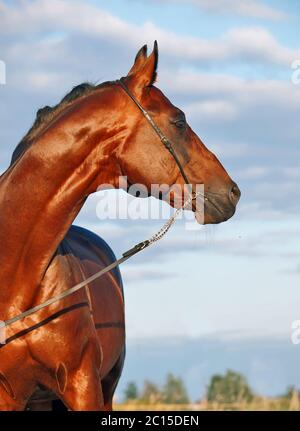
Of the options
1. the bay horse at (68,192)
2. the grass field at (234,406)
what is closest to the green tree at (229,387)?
the grass field at (234,406)

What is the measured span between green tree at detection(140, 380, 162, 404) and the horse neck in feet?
23.4

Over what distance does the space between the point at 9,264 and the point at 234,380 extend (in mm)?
14654

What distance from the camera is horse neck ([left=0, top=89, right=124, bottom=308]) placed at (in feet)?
22.2

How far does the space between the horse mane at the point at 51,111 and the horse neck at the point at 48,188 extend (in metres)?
0.25

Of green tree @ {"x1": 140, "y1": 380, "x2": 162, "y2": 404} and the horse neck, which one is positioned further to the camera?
green tree @ {"x1": 140, "y1": 380, "x2": 162, "y2": 404}

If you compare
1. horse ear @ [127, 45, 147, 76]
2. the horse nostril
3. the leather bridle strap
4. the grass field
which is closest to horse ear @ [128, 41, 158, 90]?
horse ear @ [127, 45, 147, 76]

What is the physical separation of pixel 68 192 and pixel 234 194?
45.7 inches

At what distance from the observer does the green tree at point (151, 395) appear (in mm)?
13745

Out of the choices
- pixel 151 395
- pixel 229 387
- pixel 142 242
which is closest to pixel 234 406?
pixel 151 395

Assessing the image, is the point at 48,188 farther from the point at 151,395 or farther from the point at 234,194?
the point at 151,395

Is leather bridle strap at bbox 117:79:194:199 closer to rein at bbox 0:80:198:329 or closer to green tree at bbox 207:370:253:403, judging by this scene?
rein at bbox 0:80:198:329

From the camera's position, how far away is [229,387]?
68.0ft

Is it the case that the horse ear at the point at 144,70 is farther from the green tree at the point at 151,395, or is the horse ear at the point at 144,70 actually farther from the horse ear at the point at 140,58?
the green tree at the point at 151,395

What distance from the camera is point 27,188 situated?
6781mm
